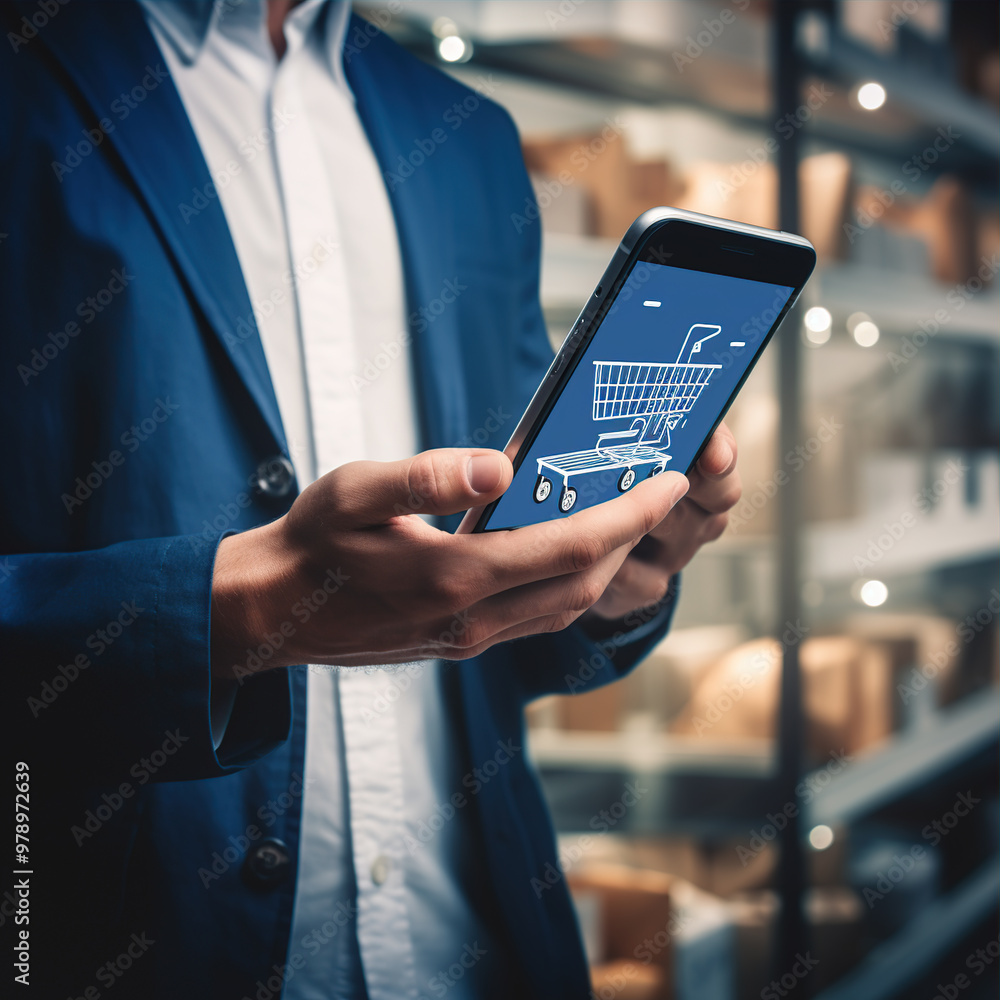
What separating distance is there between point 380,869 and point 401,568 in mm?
323

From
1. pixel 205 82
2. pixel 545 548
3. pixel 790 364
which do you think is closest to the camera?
pixel 545 548

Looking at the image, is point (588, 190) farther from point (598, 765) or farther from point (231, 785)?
point (231, 785)

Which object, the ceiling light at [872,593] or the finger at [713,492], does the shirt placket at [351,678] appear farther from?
the ceiling light at [872,593]

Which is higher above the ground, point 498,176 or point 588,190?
point 588,190

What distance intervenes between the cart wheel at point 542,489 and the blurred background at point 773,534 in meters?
0.92

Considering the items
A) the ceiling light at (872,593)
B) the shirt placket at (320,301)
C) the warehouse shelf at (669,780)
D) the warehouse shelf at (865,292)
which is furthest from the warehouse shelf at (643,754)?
the shirt placket at (320,301)

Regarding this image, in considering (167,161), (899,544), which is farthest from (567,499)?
A: (899,544)

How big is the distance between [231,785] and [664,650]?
3.71 feet

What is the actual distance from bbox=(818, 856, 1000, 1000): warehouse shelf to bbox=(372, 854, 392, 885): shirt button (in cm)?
137

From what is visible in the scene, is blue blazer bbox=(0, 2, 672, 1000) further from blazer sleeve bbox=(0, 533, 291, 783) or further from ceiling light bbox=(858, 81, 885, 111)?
ceiling light bbox=(858, 81, 885, 111)

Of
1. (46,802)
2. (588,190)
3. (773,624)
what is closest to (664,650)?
(773,624)

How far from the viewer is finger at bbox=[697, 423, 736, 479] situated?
23.7 inches

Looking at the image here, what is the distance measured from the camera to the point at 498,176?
0.83 meters

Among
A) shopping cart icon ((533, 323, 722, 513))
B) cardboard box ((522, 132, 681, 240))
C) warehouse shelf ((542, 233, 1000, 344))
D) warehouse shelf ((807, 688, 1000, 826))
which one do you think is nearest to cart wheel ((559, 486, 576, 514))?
shopping cart icon ((533, 323, 722, 513))
